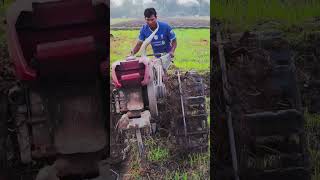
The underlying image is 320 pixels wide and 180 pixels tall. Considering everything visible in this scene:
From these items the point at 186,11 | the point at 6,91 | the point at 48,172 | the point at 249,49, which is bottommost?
the point at 48,172

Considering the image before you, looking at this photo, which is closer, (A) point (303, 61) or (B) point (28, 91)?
(B) point (28, 91)

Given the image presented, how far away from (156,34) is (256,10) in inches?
38.3

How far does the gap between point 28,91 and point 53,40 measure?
17.7 inches

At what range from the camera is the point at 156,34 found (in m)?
4.03

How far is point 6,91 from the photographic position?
4352 millimetres

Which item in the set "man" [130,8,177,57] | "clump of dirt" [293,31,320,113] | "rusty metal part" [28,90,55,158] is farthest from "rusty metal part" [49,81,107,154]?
"clump of dirt" [293,31,320,113]

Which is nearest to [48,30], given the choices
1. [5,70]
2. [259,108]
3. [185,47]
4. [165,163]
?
[5,70]

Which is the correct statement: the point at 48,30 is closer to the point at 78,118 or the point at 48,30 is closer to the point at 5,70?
the point at 5,70

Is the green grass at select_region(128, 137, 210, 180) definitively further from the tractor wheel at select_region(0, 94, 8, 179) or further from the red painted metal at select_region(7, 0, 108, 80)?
the tractor wheel at select_region(0, 94, 8, 179)

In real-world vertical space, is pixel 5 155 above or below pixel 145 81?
below

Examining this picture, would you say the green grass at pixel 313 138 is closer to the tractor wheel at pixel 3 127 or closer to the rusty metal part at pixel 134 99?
the rusty metal part at pixel 134 99

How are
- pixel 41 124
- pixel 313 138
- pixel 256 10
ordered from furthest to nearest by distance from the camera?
pixel 313 138
pixel 256 10
pixel 41 124

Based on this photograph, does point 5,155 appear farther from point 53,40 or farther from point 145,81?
point 145,81

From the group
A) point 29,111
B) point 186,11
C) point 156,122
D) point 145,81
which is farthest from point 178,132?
point 29,111
